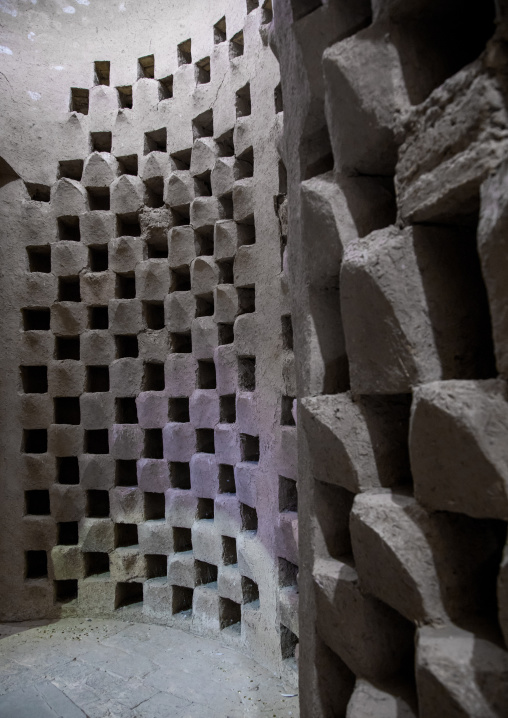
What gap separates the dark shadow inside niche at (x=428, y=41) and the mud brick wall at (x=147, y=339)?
1.80 m

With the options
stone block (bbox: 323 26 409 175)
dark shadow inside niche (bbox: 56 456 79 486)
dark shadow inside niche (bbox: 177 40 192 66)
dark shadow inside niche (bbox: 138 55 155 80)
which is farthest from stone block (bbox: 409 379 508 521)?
dark shadow inside niche (bbox: 138 55 155 80)

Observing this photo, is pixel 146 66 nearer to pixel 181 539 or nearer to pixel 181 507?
pixel 181 507

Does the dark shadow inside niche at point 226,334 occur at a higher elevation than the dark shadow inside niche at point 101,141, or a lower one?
lower

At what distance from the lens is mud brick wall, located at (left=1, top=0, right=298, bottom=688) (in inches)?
114

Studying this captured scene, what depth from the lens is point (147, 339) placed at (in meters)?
3.42

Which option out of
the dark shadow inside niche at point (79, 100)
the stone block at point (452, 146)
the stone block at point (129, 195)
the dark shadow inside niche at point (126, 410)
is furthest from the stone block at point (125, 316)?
the stone block at point (452, 146)

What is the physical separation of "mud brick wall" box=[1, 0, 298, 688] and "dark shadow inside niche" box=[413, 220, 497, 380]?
182 cm

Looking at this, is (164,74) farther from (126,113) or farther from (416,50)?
(416,50)

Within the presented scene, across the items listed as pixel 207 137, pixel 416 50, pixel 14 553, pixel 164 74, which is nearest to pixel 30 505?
pixel 14 553

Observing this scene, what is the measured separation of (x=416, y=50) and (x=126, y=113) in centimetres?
312

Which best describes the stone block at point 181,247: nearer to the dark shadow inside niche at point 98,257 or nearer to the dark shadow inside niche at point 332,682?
the dark shadow inside niche at point 98,257

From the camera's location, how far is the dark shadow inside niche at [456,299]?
0.86 meters

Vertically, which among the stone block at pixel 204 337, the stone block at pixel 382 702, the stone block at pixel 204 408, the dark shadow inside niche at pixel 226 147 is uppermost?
the dark shadow inside niche at pixel 226 147

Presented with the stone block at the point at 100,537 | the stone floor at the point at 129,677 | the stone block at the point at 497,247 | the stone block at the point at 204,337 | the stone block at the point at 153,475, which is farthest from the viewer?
the stone block at the point at 100,537
